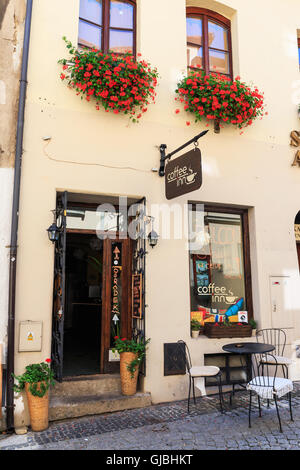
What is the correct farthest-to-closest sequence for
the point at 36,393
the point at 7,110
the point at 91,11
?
the point at 91,11 < the point at 7,110 < the point at 36,393

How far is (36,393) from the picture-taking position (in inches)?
185

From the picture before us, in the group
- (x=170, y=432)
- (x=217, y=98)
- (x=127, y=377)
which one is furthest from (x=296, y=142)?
(x=170, y=432)

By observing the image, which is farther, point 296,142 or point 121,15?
point 296,142

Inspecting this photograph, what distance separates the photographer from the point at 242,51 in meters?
7.38

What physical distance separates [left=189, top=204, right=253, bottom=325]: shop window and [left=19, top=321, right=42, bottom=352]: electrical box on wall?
2.59 m

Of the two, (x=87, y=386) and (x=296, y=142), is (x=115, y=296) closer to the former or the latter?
(x=87, y=386)

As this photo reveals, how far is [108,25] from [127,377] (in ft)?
19.3

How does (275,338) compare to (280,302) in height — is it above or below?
below

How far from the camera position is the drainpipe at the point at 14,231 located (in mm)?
4863

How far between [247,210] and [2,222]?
4324 millimetres

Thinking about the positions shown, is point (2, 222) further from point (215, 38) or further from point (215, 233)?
point (215, 38)

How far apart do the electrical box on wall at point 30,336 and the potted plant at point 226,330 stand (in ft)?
8.99

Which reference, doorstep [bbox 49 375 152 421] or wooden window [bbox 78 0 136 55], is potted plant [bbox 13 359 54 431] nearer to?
doorstep [bbox 49 375 152 421]

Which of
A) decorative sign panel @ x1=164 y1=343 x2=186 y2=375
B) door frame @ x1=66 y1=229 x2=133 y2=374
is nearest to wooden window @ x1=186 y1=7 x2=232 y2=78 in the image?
door frame @ x1=66 y1=229 x2=133 y2=374
